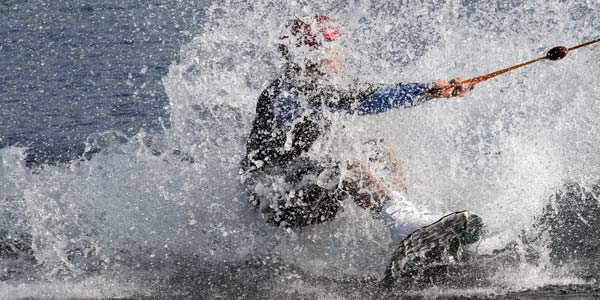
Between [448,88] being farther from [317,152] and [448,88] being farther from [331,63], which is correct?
[317,152]

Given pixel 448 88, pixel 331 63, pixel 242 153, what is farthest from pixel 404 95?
pixel 242 153

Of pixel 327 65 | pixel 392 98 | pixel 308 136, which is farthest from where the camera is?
pixel 308 136

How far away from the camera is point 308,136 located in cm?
469

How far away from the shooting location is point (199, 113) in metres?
6.29

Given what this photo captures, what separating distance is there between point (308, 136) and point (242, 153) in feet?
4.10

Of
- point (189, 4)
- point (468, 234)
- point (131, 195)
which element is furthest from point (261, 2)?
point (189, 4)

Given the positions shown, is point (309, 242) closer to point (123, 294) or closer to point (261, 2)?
point (123, 294)

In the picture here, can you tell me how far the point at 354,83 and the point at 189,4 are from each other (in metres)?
6.64

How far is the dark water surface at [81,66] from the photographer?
24.1 feet

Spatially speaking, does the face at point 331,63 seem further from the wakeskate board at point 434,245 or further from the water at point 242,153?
the wakeskate board at point 434,245

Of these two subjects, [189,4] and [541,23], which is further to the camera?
[189,4]

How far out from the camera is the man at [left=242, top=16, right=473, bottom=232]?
4.53m

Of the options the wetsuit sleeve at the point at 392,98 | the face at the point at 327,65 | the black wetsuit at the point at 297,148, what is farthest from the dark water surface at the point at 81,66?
the wetsuit sleeve at the point at 392,98

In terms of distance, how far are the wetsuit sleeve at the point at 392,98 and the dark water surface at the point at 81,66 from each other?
10.6 feet
